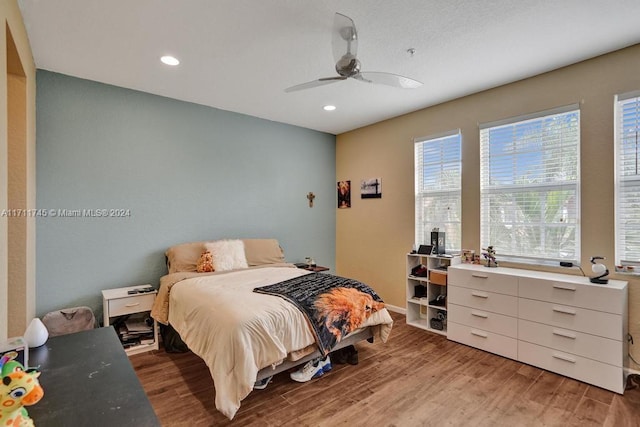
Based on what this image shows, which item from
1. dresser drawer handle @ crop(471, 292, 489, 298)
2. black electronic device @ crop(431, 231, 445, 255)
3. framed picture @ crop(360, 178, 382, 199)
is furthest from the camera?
framed picture @ crop(360, 178, 382, 199)

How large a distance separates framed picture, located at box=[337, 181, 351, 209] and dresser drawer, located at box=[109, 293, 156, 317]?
308cm

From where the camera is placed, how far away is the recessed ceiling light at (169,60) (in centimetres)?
271

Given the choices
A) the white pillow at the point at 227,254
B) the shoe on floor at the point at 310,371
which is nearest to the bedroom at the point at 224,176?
the white pillow at the point at 227,254

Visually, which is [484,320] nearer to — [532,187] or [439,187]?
[532,187]

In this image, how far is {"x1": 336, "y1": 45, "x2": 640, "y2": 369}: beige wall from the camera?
2.72 m

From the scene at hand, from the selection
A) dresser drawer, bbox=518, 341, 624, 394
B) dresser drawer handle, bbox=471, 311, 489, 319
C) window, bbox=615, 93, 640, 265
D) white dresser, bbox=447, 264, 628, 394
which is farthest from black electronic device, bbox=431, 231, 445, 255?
window, bbox=615, 93, 640, 265

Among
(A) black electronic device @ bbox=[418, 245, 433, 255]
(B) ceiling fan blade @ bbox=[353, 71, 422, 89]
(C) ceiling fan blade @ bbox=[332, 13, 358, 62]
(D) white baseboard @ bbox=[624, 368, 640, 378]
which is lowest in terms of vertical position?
(D) white baseboard @ bbox=[624, 368, 640, 378]

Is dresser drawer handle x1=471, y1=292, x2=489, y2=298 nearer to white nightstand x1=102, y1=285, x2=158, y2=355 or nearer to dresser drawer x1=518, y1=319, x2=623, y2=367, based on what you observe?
dresser drawer x1=518, y1=319, x2=623, y2=367

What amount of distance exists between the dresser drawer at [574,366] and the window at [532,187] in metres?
0.86

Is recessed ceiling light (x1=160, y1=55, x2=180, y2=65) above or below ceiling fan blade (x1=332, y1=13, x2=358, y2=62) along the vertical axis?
above

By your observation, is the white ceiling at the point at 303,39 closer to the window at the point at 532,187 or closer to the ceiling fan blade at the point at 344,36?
the ceiling fan blade at the point at 344,36

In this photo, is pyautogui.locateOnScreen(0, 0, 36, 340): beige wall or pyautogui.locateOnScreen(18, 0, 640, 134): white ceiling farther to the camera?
pyautogui.locateOnScreen(0, 0, 36, 340): beige wall

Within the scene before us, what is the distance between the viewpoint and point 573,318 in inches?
103

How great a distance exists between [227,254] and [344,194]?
2315mm
